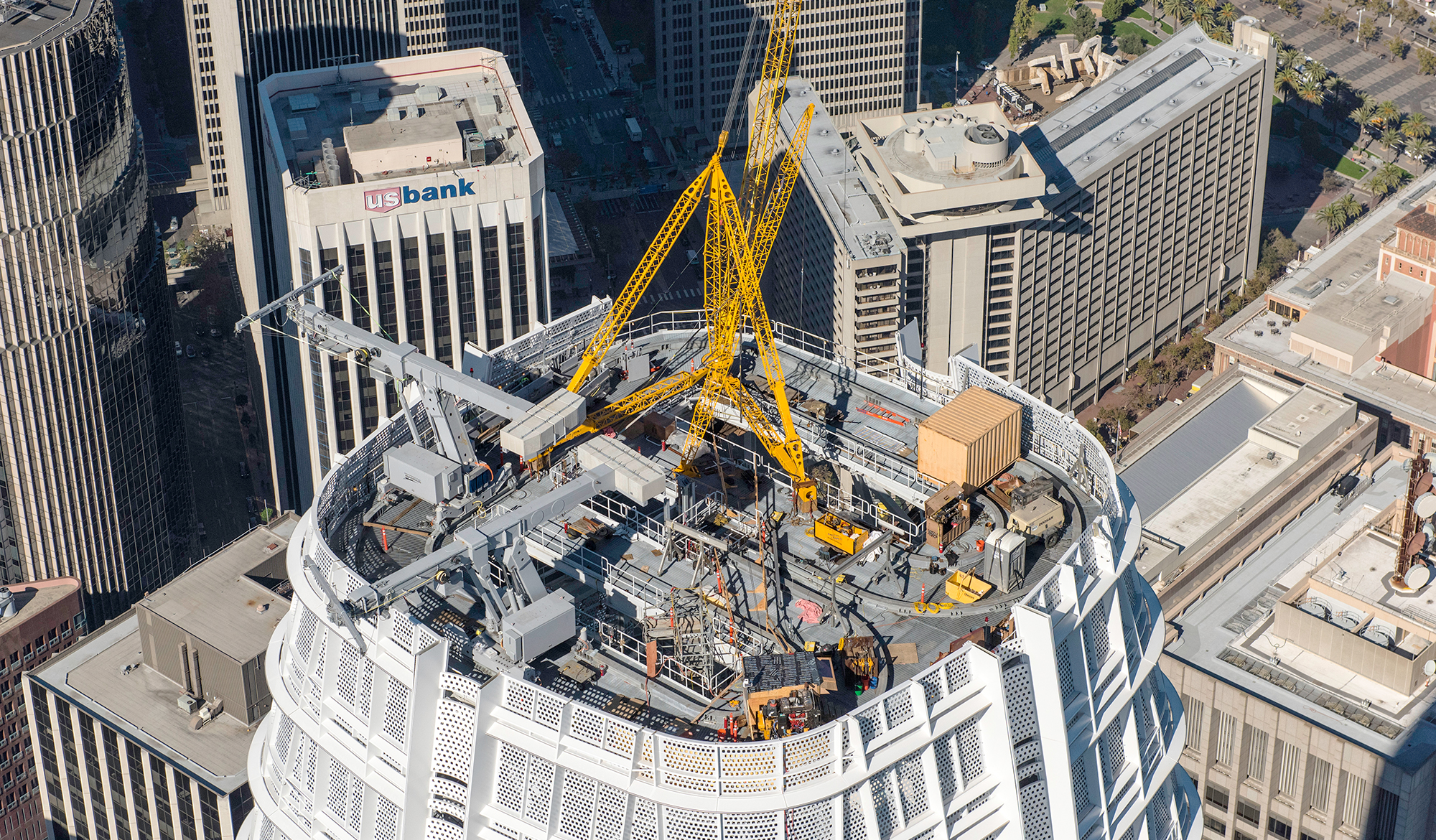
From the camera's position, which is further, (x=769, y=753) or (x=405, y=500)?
(x=405, y=500)

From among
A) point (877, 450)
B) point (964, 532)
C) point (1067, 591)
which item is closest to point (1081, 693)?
point (1067, 591)

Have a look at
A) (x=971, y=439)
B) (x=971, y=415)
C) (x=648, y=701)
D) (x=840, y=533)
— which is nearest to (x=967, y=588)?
(x=840, y=533)

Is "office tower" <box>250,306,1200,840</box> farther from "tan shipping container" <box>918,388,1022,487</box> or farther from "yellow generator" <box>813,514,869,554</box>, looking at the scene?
"tan shipping container" <box>918,388,1022,487</box>

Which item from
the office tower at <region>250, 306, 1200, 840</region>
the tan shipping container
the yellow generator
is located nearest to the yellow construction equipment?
the office tower at <region>250, 306, 1200, 840</region>

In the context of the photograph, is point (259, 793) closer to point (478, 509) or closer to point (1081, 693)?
point (478, 509)

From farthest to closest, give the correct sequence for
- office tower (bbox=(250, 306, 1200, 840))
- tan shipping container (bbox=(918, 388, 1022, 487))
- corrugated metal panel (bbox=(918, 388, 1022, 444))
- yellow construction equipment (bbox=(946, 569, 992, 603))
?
corrugated metal panel (bbox=(918, 388, 1022, 444)) → tan shipping container (bbox=(918, 388, 1022, 487)) → yellow construction equipment (bbox=(946, 569, 992, 603)) → office tower (bbox=(250, 306, 1200, 840))

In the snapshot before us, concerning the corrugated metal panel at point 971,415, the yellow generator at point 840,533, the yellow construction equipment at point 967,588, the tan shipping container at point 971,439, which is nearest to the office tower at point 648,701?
the yellow generator at point 840,533
